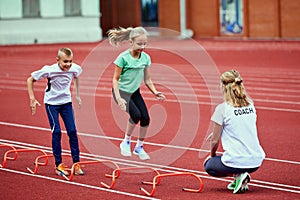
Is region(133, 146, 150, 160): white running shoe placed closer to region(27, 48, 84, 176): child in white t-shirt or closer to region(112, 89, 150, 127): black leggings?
region(112, 89, 150, 127): black leggings

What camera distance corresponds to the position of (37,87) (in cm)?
2172

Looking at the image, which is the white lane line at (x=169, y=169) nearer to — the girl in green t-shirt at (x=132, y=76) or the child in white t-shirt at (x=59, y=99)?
the girl in green t-shirt at (x=132, y=76)

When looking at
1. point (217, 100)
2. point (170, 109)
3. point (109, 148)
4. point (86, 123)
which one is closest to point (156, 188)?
point (109, 148)

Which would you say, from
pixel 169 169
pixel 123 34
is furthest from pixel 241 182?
pixel 123 34

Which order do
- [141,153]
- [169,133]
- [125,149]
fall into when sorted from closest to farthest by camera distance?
[141,153] → [125,149] → [169,133]

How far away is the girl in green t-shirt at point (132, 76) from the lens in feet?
→ 34.2

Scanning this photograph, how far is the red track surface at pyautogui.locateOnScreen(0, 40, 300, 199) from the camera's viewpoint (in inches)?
344

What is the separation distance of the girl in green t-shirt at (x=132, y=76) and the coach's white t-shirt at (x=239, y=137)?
2081mm

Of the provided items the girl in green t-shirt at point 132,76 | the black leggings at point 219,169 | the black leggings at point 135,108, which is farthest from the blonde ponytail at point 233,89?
the black leggings at point 135,108

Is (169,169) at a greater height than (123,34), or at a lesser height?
lesser

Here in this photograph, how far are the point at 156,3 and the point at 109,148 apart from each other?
36.0 metres

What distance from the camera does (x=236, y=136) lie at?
8469mm

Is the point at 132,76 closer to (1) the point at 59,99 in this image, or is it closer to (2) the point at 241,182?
(1) the point at 59,99

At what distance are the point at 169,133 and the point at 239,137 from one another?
4757 millimetres
